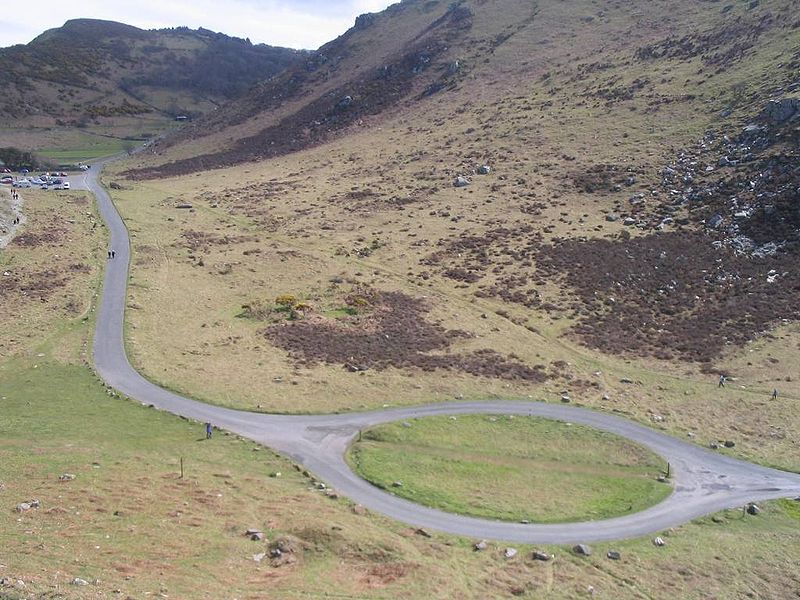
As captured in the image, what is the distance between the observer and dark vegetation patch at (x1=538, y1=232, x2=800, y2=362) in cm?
6059

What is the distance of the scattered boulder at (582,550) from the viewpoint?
99.3 ft

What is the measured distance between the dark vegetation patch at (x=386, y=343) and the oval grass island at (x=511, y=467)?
9312 millimetres

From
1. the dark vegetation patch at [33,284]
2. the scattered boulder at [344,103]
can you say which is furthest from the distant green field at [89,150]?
the dark vegetation patch at [33,284]

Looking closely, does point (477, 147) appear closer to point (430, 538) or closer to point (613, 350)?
point (613, 350)

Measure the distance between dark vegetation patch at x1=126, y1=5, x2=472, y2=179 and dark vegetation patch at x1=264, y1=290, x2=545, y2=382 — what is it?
94.8 m

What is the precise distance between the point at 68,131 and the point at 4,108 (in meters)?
20.0

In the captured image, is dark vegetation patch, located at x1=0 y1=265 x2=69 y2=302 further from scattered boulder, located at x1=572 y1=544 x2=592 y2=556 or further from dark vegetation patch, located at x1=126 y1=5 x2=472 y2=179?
dark vegetation patch, located at x1=126 y1=5 x2=472 y2=179

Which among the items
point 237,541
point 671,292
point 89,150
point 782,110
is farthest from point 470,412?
point 89,150

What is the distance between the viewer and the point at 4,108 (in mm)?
190750

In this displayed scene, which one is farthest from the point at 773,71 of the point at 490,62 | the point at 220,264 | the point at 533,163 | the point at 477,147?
the point at 220,264

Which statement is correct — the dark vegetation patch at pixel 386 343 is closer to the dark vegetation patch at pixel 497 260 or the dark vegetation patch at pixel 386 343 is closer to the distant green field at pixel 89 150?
the dark vegetation patch at pixel 497 260

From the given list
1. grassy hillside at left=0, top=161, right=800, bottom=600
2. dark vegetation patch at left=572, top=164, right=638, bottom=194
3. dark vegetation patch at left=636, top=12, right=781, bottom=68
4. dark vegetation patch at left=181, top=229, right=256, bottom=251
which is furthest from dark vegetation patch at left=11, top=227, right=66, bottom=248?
dark vegetation patch at left=636, top=12, right=781, bottom=68

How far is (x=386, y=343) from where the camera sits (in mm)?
59000

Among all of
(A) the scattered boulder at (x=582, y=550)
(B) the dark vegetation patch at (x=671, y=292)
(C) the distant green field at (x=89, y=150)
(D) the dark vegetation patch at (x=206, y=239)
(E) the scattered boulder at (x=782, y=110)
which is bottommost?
(A) the scattered boulder at (x=582, y=550)
